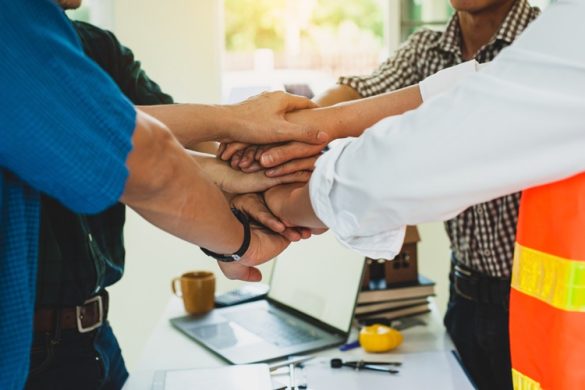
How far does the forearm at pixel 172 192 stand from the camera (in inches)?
32.4

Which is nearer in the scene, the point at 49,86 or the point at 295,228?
the point at 49,86

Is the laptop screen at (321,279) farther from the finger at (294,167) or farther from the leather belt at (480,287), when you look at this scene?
the finger at (294,167)

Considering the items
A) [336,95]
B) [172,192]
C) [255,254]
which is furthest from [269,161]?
[336,95]

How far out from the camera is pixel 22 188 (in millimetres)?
875

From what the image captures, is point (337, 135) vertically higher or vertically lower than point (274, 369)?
higher

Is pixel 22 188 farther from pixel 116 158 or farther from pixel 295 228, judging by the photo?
pixel 295 228

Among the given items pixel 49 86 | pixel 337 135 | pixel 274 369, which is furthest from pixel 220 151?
pixel 49 86

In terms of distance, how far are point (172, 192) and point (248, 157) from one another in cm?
54

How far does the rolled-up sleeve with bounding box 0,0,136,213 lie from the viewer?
2.36ft

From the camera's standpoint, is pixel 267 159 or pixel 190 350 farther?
pixel 190 350

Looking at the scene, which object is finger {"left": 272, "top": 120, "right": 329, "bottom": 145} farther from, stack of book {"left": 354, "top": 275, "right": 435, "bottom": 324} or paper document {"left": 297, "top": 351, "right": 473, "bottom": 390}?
stack of book {"left": 354, "top": 275, "right": 435, "bottom": 324}

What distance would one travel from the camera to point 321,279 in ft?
6.43

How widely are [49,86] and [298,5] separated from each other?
281 cm

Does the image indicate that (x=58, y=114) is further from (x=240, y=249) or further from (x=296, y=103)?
(x=296, y=103)
